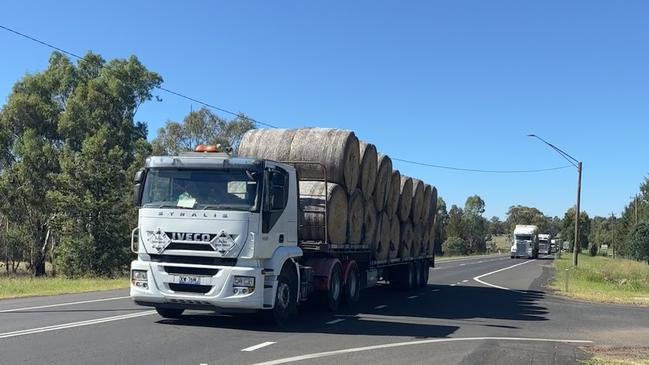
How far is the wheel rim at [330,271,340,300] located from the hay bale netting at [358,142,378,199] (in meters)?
2.55

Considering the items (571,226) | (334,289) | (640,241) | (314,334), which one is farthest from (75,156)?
(571,226)

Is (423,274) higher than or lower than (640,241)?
lower

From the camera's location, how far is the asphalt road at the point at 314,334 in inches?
352

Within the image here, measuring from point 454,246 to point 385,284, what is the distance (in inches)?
2776

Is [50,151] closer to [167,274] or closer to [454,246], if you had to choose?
[167,274]

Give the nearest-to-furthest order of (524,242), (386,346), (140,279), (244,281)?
(386,346)
(244,281)
(140,279)
(524,242)

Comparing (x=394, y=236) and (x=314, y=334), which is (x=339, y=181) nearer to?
(x=314, y=334)

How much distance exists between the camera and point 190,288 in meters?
11.2

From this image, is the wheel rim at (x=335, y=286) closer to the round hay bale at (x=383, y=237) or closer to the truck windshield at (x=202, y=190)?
the round hay bale at (x=383, y=237)

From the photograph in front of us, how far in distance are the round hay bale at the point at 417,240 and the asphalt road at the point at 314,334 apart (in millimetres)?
5181

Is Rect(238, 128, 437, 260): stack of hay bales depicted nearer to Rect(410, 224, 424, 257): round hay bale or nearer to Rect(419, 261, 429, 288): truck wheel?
Rect(410, 224, 424, 257): round hay bale

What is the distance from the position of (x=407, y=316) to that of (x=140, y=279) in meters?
5.87

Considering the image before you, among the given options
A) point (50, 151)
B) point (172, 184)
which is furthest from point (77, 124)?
point (172, 184)

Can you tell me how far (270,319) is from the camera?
469 inches
